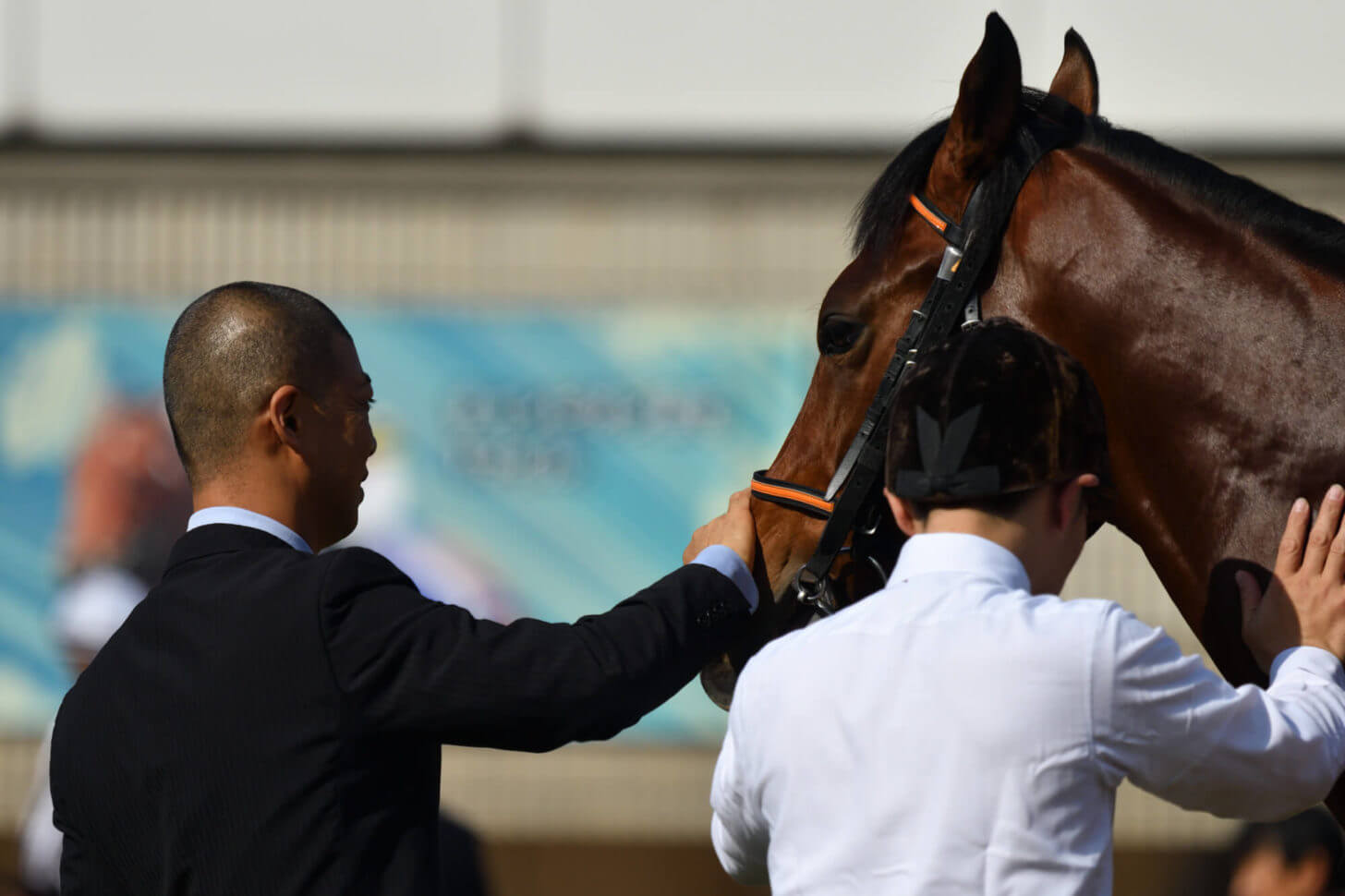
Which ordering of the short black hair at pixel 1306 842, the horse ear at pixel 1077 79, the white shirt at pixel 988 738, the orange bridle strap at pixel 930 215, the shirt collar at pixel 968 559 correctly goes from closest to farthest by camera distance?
1. the white shirt at pixel 988 738
2. the shirt collar at pixel 968 559
3. the orange bridle strap at pixel 930 215
4. the horse ear at pixel 1077 79
5. the short black hair at pixel 1306 842

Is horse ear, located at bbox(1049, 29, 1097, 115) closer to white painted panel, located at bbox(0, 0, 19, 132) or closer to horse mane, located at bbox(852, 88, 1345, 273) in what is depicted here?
horse mane, located at bbox(852, 88, 1345, 273)

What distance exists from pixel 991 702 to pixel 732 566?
77 cm

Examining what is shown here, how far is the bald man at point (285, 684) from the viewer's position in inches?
75.3

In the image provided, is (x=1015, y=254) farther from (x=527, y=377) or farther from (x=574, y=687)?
(x=527, y=377)

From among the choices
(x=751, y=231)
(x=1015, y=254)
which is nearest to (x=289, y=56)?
(x=751, y=231)

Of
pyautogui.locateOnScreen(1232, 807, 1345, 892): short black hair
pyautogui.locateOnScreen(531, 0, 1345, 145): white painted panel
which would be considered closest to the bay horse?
pyautogui.locateOnScreen(1232, 807, 1345, 892): short black hair

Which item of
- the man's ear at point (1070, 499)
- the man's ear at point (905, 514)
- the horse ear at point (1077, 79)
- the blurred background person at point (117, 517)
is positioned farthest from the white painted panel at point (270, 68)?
the man's ear at point (1070, 499)

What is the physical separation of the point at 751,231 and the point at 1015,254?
4.95 m

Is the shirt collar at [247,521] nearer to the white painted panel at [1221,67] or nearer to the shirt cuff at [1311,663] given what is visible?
the shirt cuff at [1311,663]

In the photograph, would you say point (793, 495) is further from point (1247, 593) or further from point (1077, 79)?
point (1077, 79)

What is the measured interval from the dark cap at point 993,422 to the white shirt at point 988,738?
0.26 feet

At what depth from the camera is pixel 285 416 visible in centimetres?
213

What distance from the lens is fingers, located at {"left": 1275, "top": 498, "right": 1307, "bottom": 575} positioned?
76.4 inches

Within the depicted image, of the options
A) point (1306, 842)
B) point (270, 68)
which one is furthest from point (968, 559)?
point (270, 68)
